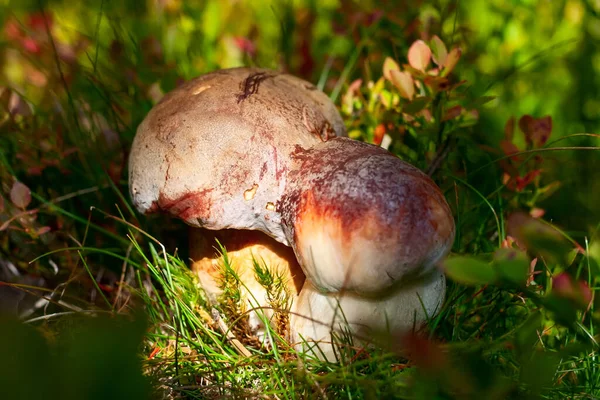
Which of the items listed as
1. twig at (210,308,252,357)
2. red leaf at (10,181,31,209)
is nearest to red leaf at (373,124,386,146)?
twig at (210,308,252,357)

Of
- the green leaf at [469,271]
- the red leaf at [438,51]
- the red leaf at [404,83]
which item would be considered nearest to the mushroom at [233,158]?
the red leaf at [404,83]

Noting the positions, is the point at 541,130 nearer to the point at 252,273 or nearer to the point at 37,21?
the point at 252,273

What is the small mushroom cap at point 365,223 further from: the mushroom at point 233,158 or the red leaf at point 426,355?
the red leaf at point 426,355

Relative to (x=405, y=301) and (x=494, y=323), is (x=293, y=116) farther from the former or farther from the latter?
(x=494, y=323)

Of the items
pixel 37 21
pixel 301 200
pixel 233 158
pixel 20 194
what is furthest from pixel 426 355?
pixel 37 21

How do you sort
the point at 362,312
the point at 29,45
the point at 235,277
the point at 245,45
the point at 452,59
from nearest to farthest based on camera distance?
the point at 362,312
the point at 235,277
the point at 452,59
the point at 245,45
the point at 29,45
